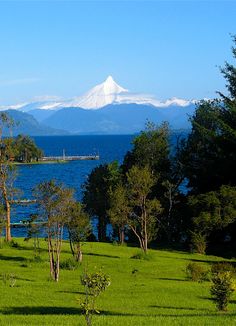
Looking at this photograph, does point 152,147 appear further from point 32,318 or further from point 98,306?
point 32,318

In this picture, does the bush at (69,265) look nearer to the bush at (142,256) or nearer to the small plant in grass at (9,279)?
the small plant in grass at (9,279)

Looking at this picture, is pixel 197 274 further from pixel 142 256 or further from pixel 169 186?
pixel 169 186

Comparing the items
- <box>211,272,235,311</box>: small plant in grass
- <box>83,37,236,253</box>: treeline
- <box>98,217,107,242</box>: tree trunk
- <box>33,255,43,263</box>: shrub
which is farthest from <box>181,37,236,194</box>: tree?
<box>211,272,235,311</box>: small plant in grass

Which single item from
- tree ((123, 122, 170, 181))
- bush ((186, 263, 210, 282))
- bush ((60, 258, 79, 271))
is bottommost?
bush ((186, 263, 210, 282))

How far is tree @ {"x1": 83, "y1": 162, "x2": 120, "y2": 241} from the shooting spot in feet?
227

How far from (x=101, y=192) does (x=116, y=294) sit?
38883mm

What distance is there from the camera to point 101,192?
70.2 meters

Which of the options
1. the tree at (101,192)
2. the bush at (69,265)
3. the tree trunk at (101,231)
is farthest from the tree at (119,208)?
the tree trunk at (101,231)

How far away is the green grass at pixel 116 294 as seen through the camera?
874 inches

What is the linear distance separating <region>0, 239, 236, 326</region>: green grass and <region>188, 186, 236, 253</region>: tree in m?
6.15

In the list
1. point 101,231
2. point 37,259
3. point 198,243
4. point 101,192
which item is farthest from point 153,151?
point 37,259

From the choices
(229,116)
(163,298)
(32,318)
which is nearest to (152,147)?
(229,116)

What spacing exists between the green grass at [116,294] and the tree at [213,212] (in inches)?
242

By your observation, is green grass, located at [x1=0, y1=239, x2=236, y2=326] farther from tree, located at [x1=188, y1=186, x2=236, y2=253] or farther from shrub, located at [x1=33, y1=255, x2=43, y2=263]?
tree, located at [x1=188, y1=186, x2=236, y2=253]
